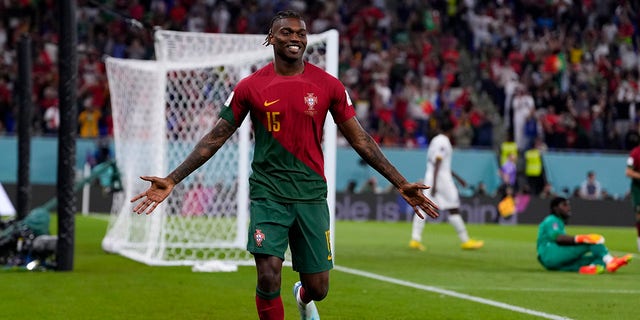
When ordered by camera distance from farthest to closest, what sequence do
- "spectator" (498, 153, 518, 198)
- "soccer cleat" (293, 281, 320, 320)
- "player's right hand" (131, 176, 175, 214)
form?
1. "spectator" (498, 153, 518, 198)
2. "soccer cleat" (293, 281, 320, 320)
3. "player's right hand" (131, 176, 175, 214)

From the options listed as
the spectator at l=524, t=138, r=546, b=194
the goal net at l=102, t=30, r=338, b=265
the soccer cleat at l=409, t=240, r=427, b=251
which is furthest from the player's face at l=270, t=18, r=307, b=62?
the spectator at l=524, t=138, r=546, b=194

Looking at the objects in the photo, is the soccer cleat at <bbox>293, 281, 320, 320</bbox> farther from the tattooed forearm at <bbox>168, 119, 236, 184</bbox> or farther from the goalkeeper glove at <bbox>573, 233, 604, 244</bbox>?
the goalkeeper glove at <bbox>573, 233, 604, 244</bbox>

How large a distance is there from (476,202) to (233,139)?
12.8 meters

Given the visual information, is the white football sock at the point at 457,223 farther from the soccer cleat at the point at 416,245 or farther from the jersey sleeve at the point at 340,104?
the jersey sleeve at the point at 340,104

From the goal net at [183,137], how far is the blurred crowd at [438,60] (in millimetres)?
9936

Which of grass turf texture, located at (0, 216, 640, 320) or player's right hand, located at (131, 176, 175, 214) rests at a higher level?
player's right hand, located at (131, 176, 175, 214)

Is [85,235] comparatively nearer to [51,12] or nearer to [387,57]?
[51,12]

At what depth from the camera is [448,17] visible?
127ft

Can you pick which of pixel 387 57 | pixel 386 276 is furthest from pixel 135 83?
pixel 387 57

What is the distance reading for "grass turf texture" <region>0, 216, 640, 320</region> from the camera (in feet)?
31.4

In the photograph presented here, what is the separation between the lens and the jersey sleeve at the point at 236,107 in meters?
7.05

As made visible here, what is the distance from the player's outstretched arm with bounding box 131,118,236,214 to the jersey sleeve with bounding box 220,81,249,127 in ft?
0.12

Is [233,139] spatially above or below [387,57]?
below

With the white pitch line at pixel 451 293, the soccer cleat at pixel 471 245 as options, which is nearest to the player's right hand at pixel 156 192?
the white pitch line at pixel 451 293
